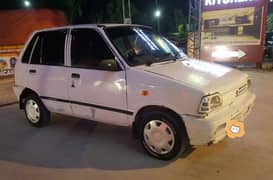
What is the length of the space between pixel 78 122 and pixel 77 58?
154 centimetres

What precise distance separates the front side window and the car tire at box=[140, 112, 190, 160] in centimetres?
85

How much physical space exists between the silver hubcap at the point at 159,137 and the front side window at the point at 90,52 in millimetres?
893

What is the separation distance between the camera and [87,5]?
58.3 ft

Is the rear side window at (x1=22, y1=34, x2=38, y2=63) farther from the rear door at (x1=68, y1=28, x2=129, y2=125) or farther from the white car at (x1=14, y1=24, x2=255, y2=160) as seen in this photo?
the rear door at (x1=68, y1=28, x2=129, y2=125)

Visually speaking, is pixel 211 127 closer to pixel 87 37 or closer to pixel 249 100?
pixel 249 100

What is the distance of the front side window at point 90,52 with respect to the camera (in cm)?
379

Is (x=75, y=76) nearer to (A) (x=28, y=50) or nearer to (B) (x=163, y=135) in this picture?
(A) (x=28, y=50)

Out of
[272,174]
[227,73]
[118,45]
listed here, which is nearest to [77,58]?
[118,45]

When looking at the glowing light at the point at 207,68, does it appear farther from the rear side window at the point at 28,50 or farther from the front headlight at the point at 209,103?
the rear side window at the point at 28,50

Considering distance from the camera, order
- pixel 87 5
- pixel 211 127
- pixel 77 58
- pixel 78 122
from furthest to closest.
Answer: pixel 87 5
pixel 78 122
pixel 77 58
pixel 211 127

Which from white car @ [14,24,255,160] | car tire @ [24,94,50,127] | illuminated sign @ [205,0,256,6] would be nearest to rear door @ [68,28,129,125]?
white car @ [14,24,255,160]

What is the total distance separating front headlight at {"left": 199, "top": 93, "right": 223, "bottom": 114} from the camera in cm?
310

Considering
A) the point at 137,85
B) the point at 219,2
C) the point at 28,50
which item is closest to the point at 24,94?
the point at 28,50

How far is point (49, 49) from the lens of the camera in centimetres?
455
